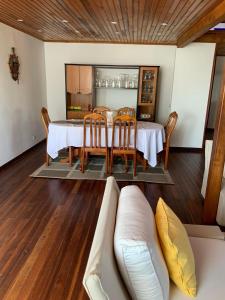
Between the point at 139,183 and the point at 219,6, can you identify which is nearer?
the point at 219,6

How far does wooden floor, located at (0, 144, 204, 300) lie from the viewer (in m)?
1.77

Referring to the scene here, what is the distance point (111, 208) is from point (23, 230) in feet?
4.77

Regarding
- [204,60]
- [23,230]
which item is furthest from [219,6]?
[23,230]

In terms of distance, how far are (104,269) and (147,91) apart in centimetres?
498

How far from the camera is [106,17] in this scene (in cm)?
344

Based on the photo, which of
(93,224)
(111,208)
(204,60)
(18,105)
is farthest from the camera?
(204,60)

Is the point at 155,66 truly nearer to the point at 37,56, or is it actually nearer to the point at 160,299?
the point at 37,56

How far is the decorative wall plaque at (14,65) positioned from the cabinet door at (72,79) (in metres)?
1.32

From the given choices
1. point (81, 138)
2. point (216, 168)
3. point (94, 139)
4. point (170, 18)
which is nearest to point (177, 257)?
point (216, 168)

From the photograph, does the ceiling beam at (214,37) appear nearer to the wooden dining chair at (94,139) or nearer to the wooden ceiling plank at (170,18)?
the wooden ceiling plank at (170,18)

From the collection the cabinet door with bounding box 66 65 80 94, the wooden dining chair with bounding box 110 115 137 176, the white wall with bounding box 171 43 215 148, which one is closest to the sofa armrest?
the wooden dining chair with bounding box 110 115 137 176

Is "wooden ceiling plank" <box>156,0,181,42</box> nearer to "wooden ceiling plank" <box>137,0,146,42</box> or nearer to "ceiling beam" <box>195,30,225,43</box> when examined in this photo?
"wooden ceiling plank" <box>137,0,146,42</box>

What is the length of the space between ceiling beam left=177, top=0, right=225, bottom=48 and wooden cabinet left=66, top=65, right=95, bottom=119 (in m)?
2.22

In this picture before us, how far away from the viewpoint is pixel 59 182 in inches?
139
